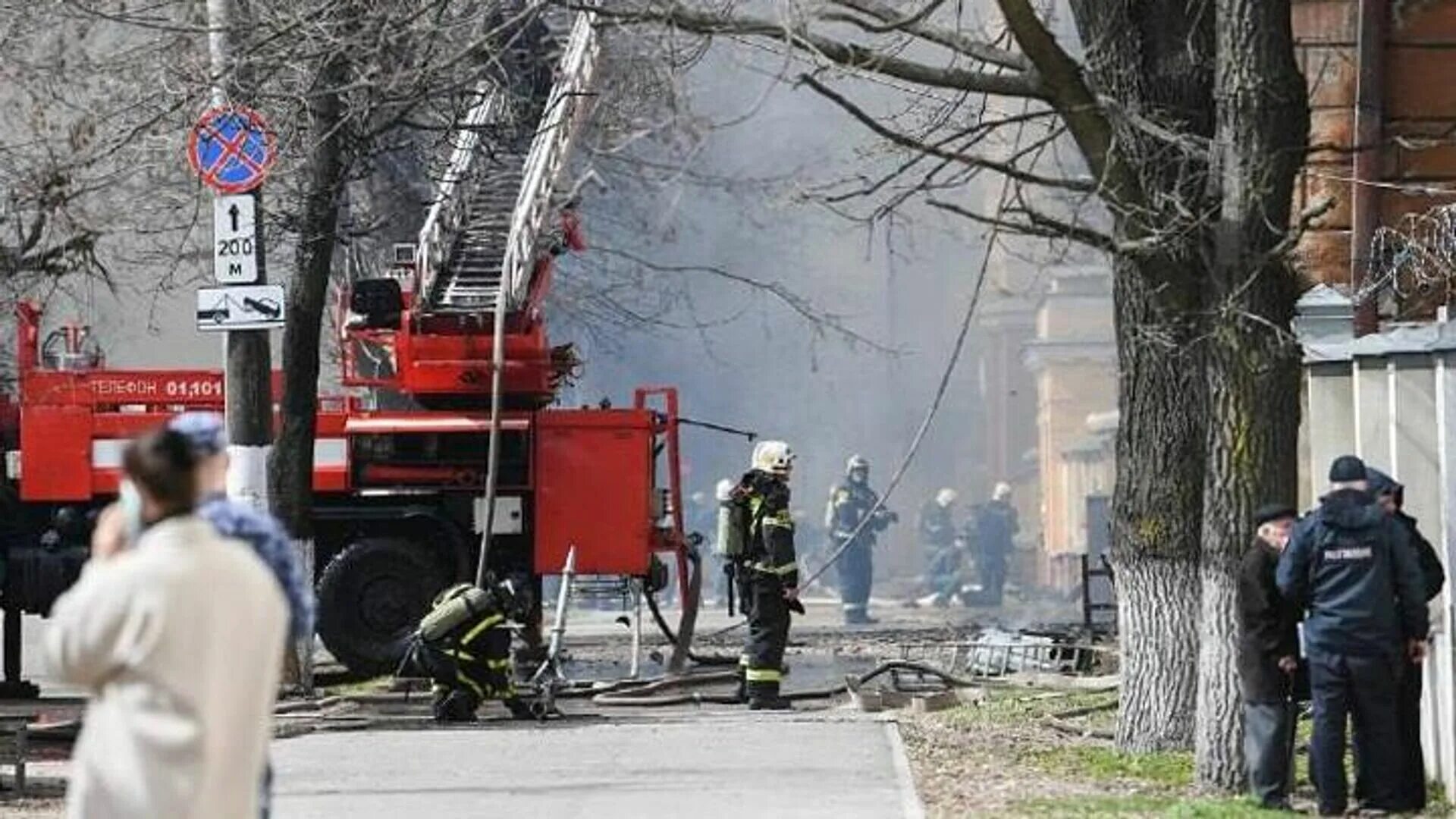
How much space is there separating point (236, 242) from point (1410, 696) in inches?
263

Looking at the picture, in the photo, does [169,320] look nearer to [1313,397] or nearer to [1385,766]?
[1313,397]

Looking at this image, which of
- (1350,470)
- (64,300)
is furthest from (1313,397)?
(64,300)

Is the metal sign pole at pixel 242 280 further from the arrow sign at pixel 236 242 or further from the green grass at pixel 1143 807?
the green grass at pixel 1143 807

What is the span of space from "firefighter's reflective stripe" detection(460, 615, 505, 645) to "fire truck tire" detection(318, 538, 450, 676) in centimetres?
411

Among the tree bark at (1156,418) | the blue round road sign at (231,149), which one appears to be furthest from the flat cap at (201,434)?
the blue round road sign at (231,149)

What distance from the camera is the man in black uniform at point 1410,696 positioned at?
12336 mm

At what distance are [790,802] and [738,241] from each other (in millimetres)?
39972

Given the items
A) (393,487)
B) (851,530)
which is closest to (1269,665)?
(393,487)

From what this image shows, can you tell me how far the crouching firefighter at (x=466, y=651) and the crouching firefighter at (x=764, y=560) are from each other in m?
1.45

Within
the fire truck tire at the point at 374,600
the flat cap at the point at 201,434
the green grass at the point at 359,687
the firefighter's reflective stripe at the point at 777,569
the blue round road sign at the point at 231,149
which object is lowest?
the green grass at the point at 359,687

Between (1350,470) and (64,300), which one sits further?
(64,300)

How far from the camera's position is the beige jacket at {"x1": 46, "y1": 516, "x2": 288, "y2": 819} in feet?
22.6

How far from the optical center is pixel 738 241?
52406 mm

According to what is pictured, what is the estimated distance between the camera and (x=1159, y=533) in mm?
14344
